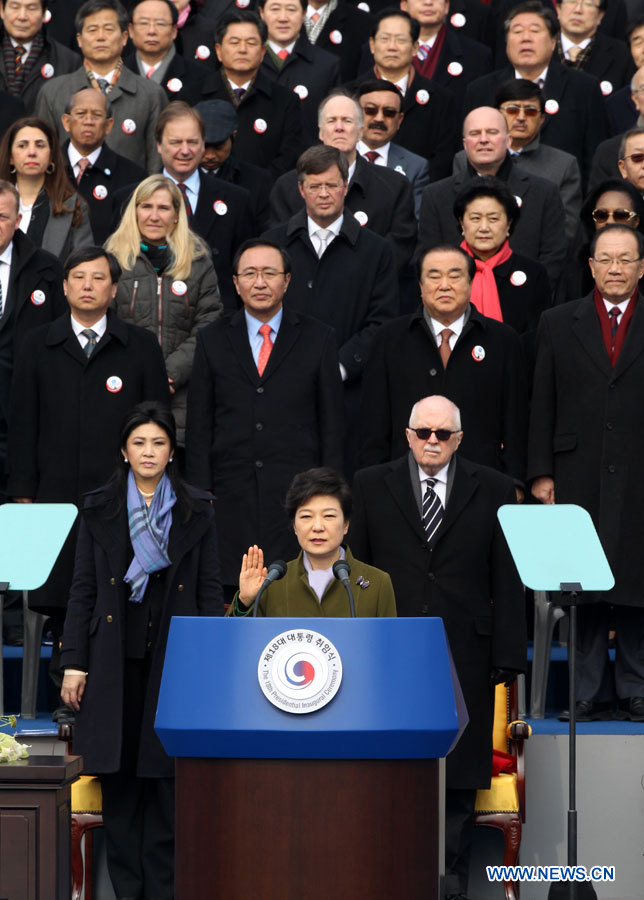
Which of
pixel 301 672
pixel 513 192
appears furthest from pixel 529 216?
pixel 301 672

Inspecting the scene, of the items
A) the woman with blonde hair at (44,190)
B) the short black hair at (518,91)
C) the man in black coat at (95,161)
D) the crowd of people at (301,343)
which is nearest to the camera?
the crowd of people at (301,343)

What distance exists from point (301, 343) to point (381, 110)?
1983 mm

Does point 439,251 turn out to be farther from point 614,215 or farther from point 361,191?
point 361,191

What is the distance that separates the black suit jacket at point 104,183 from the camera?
8.35m

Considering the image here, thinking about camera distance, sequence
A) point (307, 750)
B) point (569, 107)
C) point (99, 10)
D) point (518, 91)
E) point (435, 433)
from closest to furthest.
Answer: point (307, 750)
point (435, 433)
point (518, 91)
point (99, 10)
point (569, 107)

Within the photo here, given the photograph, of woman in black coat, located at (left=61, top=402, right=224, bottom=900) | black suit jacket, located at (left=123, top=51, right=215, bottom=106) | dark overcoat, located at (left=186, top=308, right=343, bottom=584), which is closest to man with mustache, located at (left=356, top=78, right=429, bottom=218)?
black suit jacket, located at (left=123, top=51, right=215, bottom=106)

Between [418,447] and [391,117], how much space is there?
3.01 metres

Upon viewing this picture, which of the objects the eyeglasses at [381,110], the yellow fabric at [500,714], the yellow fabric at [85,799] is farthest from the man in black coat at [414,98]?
the yellow fabric at [85,799]

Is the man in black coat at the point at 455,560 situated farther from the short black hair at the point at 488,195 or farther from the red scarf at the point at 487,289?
the short black hair at the point at 488,195

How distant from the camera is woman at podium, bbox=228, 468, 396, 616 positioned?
5.56 m

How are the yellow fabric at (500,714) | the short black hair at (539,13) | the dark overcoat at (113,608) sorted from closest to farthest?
1. the dark overcoat at (113,608)
2. the yellow fabric at (500,714)
3. the short black hair at (539,13)

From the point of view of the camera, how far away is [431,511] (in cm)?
629

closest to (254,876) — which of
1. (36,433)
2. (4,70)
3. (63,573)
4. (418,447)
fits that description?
(418,447)

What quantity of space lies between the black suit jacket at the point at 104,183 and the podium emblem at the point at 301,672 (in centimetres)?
441
